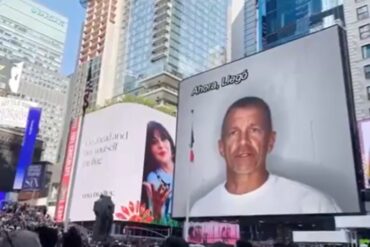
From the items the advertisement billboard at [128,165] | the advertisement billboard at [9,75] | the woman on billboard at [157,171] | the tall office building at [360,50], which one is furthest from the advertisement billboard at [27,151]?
the tall office building at [360,50]

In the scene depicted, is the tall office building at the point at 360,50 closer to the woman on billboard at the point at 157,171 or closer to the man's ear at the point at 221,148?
the woman on billboard at the point at 157,171

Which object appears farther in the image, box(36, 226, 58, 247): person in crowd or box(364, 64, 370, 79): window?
box(364, 64, 370, 79): window

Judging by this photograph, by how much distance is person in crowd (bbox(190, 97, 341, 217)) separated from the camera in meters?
16.8

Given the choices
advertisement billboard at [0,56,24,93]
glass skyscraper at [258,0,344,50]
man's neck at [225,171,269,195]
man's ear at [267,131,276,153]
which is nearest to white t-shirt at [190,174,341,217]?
man's neck at [225,171,269,195]

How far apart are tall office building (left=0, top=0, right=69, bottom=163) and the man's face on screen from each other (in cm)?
7060

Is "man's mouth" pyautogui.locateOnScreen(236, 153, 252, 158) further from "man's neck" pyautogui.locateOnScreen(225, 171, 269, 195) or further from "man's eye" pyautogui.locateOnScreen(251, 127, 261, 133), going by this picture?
"man's eye" pyautogui.locateOnScreen(251, 127, 261, 133)

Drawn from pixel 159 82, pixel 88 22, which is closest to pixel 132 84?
pixel 159 82

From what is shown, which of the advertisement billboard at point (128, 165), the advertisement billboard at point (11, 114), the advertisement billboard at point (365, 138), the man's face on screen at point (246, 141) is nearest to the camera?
the man's face on screen at point (246, 141)

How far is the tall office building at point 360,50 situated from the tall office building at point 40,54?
63.1 m

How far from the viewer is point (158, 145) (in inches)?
1501

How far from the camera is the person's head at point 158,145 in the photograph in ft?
123

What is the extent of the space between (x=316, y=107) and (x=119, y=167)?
74.5 ft

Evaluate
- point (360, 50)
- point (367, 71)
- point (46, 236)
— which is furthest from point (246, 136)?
point (360, 50)

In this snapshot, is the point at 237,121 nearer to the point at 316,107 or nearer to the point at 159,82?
the point at 316,107
